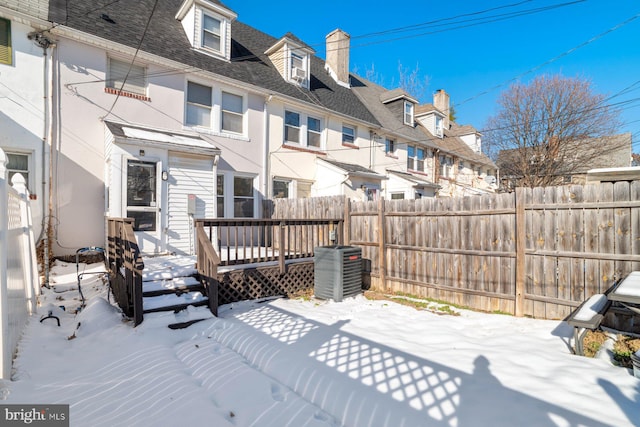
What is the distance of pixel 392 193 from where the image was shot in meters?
16.0

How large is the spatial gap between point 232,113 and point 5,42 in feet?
18.0

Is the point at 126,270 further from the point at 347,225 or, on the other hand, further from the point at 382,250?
the point at 382,250

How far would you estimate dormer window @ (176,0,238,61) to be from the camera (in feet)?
33.2

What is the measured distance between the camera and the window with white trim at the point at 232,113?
10.2 metres

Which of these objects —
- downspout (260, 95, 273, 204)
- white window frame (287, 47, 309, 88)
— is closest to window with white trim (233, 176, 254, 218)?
downspout (260, 95, 273, 204)

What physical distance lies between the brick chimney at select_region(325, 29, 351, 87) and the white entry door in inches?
469

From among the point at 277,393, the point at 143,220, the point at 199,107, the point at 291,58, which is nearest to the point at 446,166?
the point at 291,58

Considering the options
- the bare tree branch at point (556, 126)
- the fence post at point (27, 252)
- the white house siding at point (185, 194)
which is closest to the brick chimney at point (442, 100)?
the bare tree branch at point (556, 126)

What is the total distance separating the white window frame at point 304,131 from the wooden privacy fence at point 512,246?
588 centimetres

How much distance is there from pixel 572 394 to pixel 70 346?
5574 mm

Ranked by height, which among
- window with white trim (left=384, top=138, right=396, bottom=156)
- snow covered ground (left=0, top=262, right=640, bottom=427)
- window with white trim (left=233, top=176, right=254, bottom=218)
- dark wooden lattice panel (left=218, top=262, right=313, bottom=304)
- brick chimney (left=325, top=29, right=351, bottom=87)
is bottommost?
snow covered ground (left=0, top=262, right=640, bottom=427)

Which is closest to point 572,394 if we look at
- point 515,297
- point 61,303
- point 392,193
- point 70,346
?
point 515,297

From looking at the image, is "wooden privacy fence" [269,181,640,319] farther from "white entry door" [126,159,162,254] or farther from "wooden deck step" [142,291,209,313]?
"white entry door" [126,159,162,254]

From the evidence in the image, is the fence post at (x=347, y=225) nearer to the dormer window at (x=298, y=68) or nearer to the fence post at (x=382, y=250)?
the fence post at (x=382, y=250)
